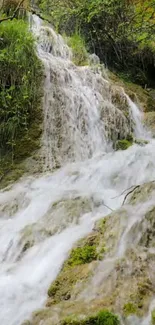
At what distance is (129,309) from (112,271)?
0.41 meters

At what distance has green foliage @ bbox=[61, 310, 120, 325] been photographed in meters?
2.37

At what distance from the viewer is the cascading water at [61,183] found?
3.18m

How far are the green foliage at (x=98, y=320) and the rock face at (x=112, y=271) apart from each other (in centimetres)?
5

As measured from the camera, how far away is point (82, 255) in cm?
324

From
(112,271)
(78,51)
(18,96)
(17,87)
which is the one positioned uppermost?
(78,51)

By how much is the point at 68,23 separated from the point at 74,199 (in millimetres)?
6607

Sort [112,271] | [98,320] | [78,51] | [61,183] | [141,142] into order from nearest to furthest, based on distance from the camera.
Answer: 1. [98,320]
2. [112,271]
3. [61,183]
4. [141,142]
5. [78,51]

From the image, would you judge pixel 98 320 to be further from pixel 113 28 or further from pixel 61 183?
pixel 113 28

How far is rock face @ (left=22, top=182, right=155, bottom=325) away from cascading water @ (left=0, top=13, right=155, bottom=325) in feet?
0.51

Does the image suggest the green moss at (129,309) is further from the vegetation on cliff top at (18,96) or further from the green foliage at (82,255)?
the vegetation on cliff top at (18,96)

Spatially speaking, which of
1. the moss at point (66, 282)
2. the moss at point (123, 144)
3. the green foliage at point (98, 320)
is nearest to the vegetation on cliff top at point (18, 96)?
the moss at point (123, 144)

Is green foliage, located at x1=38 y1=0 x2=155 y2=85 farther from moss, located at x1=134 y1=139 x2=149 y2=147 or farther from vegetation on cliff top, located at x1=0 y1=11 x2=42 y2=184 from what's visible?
moss, located at x1=134 y1=139 x2=149 y2=147

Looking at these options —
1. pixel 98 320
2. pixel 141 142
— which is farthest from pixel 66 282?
pixel 141 142

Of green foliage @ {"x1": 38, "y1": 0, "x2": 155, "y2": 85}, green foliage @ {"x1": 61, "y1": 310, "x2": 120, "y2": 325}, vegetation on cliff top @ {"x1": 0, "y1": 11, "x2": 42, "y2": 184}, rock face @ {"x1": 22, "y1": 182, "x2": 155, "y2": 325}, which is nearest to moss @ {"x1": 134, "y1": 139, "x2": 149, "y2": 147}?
vegetation on cliff top @ {"x1": 0, "y1": 11, "x2": 42, "y2": 184}
